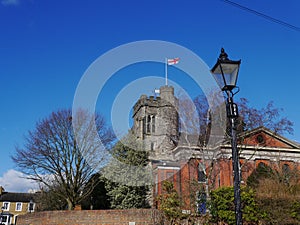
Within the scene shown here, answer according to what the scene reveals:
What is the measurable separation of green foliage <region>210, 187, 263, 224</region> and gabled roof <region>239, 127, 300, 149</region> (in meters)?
14.0

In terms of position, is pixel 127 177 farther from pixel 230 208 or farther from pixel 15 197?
pixel 15 197

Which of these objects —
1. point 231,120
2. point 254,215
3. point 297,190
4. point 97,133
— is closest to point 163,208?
point 254,215

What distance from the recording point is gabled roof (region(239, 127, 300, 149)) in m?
31.1

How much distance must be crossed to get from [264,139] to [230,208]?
2063 cm

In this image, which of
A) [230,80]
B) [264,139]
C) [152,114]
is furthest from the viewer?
[152,114]

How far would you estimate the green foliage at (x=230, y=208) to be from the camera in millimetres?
15328

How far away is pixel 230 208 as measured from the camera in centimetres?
1562

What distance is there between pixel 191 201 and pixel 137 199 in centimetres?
1068

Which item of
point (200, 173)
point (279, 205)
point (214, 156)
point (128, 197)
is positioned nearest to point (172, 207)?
point (279, 205)

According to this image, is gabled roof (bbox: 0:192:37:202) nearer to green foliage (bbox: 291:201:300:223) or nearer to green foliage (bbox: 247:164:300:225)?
green foliage (bbox: 247:164:300:225)

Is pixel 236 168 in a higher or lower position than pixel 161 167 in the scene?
lower

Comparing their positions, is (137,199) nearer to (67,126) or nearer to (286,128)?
(67,126)

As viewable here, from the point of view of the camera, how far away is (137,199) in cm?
2581

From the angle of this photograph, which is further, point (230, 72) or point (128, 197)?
point (128, 197)
